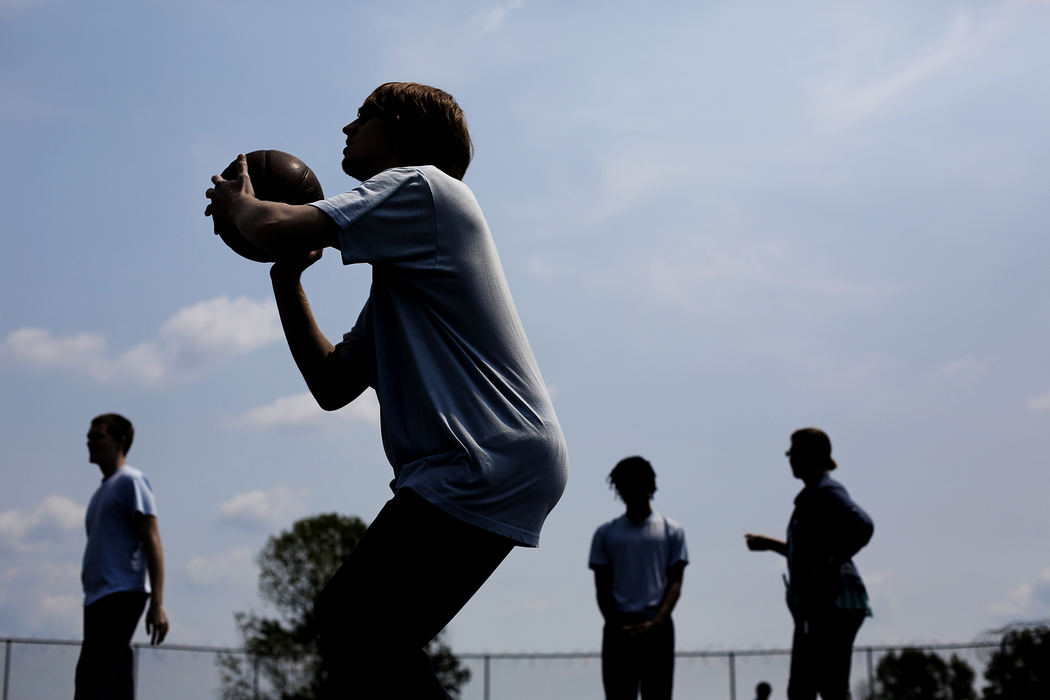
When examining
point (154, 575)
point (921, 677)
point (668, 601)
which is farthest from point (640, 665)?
point (921, 677)

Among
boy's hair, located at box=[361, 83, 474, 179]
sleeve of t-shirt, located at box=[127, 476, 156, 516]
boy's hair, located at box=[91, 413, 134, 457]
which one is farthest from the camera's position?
boy's hair, located at box=[91, 413, 134, 457]

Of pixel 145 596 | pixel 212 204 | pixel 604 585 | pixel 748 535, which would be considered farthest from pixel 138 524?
pixel 212 204

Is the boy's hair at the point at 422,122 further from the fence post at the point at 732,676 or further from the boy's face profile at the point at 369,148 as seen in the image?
the fence post at the point at 732,676

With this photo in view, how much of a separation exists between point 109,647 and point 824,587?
4.31 m

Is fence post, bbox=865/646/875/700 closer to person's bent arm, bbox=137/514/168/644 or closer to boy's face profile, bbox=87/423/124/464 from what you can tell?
person's bent arm, bbox=137/514/168/644

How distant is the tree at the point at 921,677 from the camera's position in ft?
48.3

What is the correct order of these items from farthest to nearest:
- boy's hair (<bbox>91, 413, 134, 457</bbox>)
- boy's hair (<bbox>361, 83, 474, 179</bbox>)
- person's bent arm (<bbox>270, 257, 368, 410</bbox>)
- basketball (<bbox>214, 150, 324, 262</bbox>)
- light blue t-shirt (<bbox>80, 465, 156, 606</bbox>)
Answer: boy's hair (<bbox>91, 413, 134, 457</bbox>)
light blue t-shirt (<bbox>80, 465, 156, 606</bbox>)
basketball (<bbox>214, 150, 324, 262</bbox>)
person's bent arm (<bbox>270, 257, 368, 410</bbox>)
boy's hair (<bbox>361, 83, 474, 179</bbox>)

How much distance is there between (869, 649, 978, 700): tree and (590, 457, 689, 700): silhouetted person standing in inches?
323

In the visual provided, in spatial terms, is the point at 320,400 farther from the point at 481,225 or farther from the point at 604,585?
the point at 604,585

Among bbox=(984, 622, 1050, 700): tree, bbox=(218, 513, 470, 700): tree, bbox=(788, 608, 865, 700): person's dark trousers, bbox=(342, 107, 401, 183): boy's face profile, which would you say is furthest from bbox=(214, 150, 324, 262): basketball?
bbox=(218, 513, 470, 700): tree

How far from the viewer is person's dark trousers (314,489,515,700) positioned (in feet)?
7.43

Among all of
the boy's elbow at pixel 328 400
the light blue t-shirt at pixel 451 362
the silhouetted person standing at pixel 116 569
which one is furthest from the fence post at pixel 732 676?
the light blue t-shirt at pixel 451 362

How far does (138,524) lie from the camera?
22.6ft

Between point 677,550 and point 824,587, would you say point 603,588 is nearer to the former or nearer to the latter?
point 677,550
